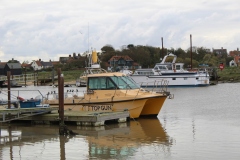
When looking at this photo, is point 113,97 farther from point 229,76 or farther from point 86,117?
point 229,76

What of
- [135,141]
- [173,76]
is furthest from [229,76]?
[135,141]

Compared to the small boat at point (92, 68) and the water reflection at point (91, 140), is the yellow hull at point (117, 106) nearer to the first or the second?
the water reflection at point (91, 140)

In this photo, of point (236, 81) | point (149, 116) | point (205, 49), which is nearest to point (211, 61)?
point (205, 49)


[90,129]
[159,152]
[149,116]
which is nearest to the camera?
[159,152]

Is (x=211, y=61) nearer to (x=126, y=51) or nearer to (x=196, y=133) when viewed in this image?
(x=126, y=51)

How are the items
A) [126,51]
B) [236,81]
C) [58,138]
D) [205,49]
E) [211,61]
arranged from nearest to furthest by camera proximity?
[58,138] < [236,81] < [211,61] < [126,51] < [205,49]

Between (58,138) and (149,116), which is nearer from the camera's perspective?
(58,138)

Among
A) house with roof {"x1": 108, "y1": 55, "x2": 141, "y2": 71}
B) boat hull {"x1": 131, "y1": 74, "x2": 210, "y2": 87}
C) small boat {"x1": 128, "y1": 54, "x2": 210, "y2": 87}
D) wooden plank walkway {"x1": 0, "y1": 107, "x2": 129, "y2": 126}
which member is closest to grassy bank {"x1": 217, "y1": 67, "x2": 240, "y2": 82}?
small boat {"x1": 128, "y1": 54, "x2": 210, "y2": 87}

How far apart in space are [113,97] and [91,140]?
5.55m

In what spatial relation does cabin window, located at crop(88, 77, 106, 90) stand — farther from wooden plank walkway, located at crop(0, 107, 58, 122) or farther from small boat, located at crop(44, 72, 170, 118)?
wooden plank walkway, located at crop(0, 107, 58, 122)

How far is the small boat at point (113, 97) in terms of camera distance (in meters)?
25.3

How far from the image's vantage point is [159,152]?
17.0m

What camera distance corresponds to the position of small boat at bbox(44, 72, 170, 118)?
82.9 feet

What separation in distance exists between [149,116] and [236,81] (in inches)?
2247
